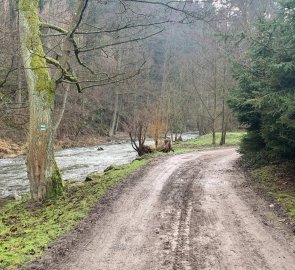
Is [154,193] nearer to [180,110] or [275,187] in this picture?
[275,187]

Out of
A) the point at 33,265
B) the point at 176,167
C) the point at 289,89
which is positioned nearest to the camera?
the point at 33,265

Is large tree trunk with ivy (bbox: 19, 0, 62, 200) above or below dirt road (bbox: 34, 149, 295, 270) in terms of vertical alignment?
above

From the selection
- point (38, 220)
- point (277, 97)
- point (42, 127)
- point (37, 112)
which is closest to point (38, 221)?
point (38, 220)

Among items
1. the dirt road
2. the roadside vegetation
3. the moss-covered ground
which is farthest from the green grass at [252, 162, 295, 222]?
the moss-covered ground

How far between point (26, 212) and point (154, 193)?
336cm

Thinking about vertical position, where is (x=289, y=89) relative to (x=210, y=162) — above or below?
above

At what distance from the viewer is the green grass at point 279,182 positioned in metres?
8.98

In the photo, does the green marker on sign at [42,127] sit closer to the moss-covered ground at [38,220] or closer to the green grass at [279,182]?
the moss-covered ground at [38,220]

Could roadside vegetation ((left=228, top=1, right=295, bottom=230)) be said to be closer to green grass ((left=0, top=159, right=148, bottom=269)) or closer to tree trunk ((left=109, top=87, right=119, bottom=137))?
green grass ((left=0, top=159, right=148, bottom=269))

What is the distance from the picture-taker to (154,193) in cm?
1038

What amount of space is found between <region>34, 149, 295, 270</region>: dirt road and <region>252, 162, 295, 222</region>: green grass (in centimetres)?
44

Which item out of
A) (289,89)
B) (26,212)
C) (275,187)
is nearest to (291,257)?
(275,187)

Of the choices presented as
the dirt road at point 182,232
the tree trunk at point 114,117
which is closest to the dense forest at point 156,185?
the dirt road at point 182,232

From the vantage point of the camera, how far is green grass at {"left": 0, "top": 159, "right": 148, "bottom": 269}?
20.6 feet
